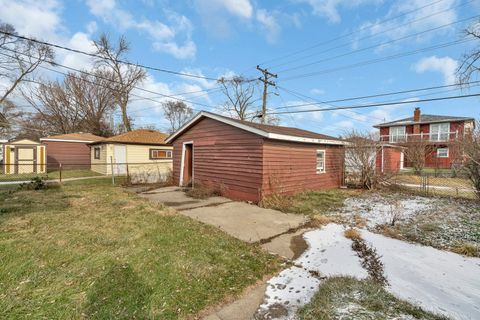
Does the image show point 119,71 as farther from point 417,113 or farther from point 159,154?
point 417,113

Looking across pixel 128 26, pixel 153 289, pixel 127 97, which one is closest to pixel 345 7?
pixel 128 26

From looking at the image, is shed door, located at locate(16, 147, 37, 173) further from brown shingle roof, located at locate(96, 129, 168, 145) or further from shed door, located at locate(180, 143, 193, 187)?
shed door, located at locate(180, 143, 193, 187)

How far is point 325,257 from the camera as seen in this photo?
13.1 ft

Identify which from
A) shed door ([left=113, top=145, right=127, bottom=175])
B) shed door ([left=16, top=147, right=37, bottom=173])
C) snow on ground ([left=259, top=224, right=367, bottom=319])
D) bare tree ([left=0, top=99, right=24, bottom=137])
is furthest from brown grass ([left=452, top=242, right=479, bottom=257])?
bare tree ([left=0, top=99, right=24, bottom=137])

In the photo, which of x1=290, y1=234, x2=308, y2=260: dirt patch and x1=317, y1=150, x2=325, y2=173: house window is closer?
x1=290, y1=234, x2=308, y2=260: dirt patch

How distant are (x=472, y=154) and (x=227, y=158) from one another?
813 centimetres

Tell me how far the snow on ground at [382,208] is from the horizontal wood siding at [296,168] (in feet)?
6.34

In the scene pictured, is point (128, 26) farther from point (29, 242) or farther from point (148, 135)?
point (29, 242)

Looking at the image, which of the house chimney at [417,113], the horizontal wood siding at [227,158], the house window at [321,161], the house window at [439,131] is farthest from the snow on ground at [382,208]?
the house chimney at [417,113]

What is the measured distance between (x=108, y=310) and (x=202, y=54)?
14602 millimetres

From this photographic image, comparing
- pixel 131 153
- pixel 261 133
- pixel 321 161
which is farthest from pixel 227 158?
pixel 131 153

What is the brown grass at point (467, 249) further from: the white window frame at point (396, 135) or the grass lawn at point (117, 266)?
the white window frame at point (396, 135)

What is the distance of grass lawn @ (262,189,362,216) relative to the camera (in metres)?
7.15

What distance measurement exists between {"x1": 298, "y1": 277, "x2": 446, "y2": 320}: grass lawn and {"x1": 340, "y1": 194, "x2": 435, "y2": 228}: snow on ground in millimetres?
3188
